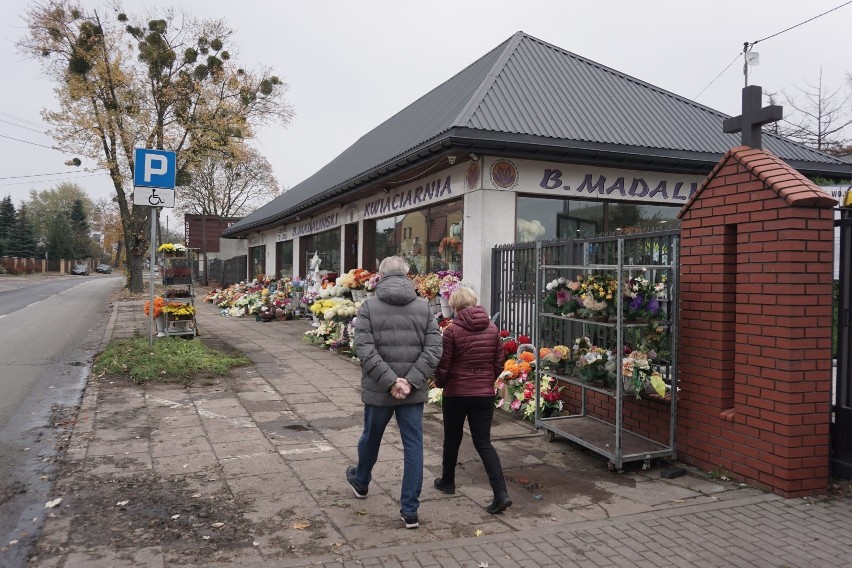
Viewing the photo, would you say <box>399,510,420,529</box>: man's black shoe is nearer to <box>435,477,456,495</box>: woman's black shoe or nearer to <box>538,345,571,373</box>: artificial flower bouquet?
<box>435,477,456,495</box>: woman's black shoe

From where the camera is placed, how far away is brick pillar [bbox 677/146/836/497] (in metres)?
4.37

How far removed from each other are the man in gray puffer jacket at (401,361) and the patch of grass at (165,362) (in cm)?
526

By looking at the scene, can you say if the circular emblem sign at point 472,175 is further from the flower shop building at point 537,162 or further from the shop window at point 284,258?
the shop window at point 284,258

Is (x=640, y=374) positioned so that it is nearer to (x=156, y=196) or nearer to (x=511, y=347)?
(x=511, y=347)

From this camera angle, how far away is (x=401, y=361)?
4.00 meters

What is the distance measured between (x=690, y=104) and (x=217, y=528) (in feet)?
37.2

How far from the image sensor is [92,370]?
30.4 ft

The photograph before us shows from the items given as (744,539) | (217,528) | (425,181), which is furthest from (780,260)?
(425,181)

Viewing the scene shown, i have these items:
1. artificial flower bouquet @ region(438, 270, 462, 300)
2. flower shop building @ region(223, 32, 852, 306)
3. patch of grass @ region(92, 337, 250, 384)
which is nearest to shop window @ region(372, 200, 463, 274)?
flower shop building @ region(223, 32, 852, 306)

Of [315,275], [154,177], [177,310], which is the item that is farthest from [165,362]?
[315,275]

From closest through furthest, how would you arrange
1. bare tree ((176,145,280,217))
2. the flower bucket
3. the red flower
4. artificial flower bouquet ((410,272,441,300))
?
the red flower
the flower bucket
artificial flower bouquet ((410,272,441,300))
bare tree ((176,145,280,217))

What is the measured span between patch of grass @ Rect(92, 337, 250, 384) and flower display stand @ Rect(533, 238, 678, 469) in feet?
16.7

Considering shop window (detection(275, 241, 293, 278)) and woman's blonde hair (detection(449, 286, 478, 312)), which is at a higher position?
shop window (detection(275, 241, 293, 278))

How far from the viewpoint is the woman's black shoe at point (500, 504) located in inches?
162
